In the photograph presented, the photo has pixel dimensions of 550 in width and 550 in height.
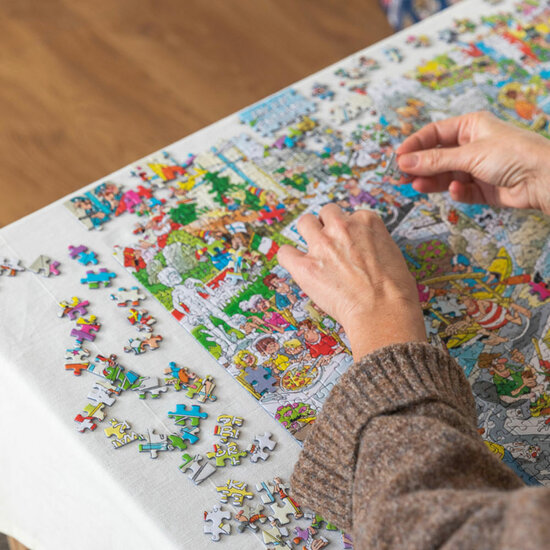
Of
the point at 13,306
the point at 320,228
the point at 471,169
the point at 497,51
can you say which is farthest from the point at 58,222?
the point at 497,51

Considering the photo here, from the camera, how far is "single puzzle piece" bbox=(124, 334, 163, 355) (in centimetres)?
106

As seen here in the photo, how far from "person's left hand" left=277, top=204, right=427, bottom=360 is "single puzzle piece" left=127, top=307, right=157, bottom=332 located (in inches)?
10.5

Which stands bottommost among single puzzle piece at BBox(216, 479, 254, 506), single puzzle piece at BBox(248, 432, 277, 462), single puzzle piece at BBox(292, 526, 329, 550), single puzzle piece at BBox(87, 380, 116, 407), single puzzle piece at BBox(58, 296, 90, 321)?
single puzzle piece at BBox(292, 526, 329, 550)

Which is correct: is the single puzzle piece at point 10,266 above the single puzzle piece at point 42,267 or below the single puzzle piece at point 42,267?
above

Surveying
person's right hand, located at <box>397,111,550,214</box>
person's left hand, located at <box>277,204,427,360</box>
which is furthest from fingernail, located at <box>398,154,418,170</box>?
person's left hand, located at <box>277,204,427,360</box>

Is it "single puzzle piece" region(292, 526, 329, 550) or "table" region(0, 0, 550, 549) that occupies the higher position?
"table" region(0, 0, 550, 549)

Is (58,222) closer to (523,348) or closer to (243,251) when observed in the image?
(243,251)

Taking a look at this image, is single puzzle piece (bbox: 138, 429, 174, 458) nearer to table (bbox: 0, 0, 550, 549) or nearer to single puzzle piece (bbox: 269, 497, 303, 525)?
table (bbox: 0, 0, 550, 549)

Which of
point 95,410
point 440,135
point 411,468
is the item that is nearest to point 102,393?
point 95,410

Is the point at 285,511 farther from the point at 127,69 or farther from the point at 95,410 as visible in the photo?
the point at 127,69

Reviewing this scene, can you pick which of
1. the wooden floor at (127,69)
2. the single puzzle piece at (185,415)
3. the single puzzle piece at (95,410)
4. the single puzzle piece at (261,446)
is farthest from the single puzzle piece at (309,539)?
the wooden floor at (127,69)

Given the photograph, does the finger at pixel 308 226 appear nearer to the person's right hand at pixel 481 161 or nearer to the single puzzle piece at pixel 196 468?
the person's right hand at pixel 481 161

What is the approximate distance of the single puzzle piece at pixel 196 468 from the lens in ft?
3.09

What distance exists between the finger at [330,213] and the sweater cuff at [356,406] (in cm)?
34
